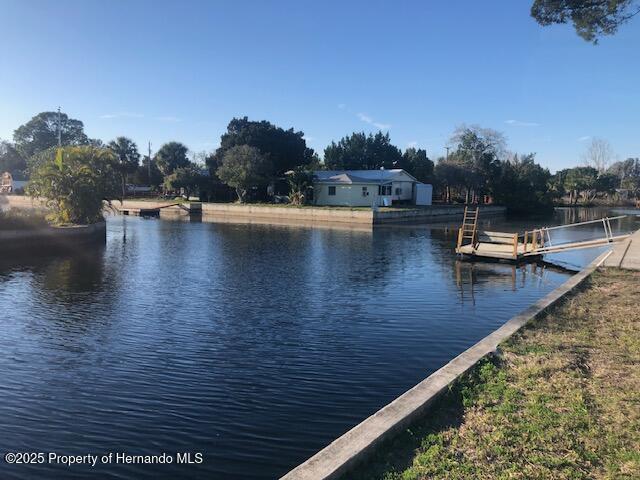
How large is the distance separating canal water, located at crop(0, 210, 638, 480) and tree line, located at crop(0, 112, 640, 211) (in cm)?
3529

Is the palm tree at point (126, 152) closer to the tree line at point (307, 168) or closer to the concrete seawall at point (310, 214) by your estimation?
the tree line at point (307, 168)

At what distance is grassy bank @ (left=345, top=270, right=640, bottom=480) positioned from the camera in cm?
423

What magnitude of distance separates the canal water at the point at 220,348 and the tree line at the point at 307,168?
35285 mm

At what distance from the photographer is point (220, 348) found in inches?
375

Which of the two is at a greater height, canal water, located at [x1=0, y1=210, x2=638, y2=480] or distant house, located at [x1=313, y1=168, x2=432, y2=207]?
distant house, located at [x1=313, y1=168, x2=432, y2=207]

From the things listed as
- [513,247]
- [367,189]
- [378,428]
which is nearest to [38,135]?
[367,189]

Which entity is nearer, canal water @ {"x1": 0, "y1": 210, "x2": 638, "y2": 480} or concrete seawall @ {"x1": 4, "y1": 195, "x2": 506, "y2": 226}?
canal water @ {"x1": 0, "y1": 210, "x2": 638, "y2": 480}

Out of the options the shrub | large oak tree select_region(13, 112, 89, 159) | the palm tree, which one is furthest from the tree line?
large oak tree select_region(13, 112, 89, 159)

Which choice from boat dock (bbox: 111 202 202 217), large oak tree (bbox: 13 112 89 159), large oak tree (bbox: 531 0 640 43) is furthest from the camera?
large oak tree (bbox: 13 112 89 159)

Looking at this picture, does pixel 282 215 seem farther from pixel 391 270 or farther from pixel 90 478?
pixel 90 478

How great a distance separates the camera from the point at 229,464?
18.0ft

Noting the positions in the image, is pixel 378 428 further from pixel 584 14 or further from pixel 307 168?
pixel 307 168

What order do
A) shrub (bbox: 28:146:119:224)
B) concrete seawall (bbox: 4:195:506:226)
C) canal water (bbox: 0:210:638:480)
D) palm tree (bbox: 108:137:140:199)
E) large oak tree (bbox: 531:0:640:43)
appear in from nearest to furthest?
canal water (bbox: 0:210:638:480) < large oak tree (bbox: 531:0:640:43) < shrub (bbox: 28:146:119:224) < concrete seawall (bbox: 4:195:506:226) < palm tree (bbox: 108:137:140:199)

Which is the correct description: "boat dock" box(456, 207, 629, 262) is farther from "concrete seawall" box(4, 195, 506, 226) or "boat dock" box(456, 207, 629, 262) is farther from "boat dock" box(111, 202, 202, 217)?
"boat dock" box(111, 202, 202, 217)
